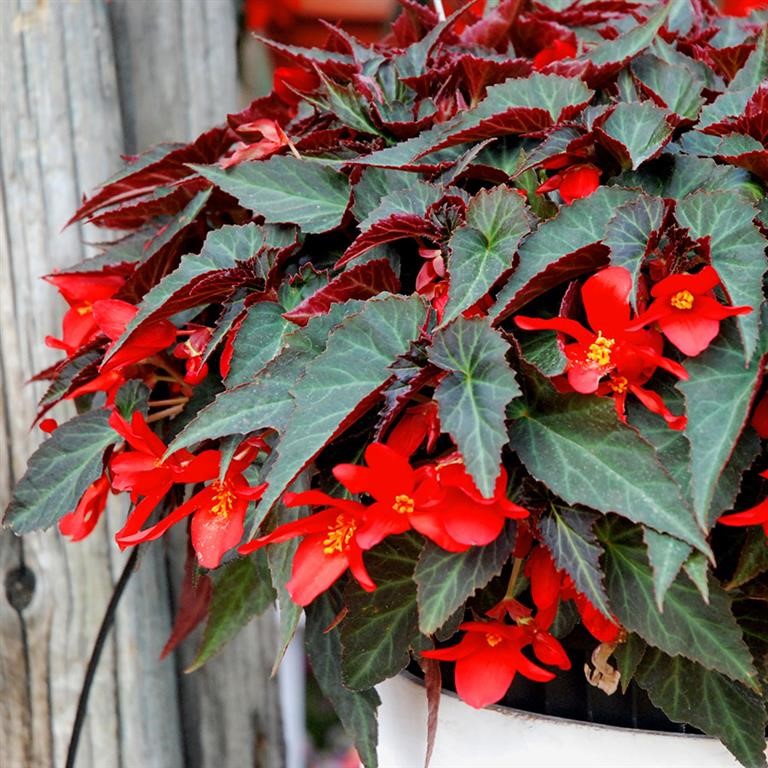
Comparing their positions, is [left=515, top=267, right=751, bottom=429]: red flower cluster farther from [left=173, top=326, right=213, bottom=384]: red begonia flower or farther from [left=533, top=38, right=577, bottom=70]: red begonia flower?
[left=533, top=38, right=577, bottom=70]: red begonia flower

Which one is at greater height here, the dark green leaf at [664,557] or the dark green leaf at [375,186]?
the dark green leaf at [375,186]

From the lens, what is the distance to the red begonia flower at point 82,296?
811 mm

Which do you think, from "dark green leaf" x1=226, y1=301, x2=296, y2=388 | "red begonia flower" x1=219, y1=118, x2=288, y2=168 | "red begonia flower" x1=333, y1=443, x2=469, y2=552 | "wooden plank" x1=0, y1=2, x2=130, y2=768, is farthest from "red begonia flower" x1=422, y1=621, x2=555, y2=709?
"wooden plank" x1=0, y1=2, x2=130, y2=768

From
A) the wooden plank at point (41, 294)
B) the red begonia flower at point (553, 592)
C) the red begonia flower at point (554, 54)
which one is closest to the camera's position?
the red begonia flower at point (553, 592)

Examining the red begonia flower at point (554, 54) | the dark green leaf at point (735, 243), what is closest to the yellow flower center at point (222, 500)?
the dark green leaf at point (735, 243)

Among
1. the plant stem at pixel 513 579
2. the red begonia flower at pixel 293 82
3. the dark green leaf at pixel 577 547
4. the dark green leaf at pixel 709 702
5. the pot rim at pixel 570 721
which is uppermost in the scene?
the red begonia flower at pixel 293 82

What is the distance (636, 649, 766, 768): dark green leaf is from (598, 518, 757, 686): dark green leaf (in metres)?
0.07

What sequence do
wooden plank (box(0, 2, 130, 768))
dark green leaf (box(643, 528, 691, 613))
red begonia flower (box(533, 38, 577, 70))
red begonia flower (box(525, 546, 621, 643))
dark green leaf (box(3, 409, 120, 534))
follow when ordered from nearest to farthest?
1. dark green leaf (box(643, 528, 691, 613))
2. red begonia flower (box(525, 546, 621, 643))
3. dark green leaf (box(3, 409, 120, 534))
4. red begonia flower (box(533, 38, 577, 70))
5. wooden plank (box(0, 2, 130, 768))

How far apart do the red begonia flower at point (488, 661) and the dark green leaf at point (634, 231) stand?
219mm

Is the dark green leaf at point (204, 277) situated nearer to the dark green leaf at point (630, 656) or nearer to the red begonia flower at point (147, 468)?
the red begonia flower at point (147, 468)

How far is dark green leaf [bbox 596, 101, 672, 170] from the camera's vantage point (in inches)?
25.4

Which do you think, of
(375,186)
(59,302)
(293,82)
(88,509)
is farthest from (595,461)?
(59,302)

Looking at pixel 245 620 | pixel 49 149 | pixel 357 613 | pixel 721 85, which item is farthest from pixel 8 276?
pixel 721 85

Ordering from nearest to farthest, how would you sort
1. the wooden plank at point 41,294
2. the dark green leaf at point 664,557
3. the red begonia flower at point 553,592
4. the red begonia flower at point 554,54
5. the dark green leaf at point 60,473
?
the dark green leaf at point 664,557 → the red begonia flower at point 553,592 → the dark green leaf at point 60,473 → the red begonia flower at point 554,54 → the wooden plank at point 41,294
